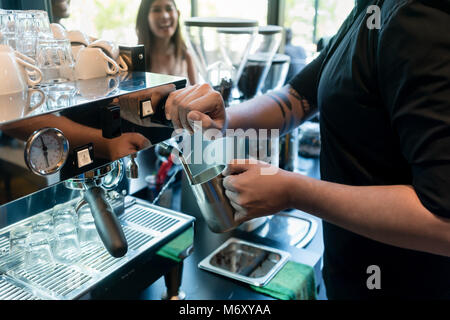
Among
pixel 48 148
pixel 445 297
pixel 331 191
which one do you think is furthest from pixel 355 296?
pixel 48 148

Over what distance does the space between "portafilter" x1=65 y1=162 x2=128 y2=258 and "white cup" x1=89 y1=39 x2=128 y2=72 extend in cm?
25

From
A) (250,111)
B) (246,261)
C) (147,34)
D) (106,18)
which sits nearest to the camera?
(250,111)

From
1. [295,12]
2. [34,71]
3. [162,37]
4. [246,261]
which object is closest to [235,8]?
[295,12]

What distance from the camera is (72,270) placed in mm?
847

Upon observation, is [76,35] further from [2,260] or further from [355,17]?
[355,17]

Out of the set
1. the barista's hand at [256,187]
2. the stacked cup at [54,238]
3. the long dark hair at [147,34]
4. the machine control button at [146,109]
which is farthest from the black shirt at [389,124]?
the long dark hair at [147,34]

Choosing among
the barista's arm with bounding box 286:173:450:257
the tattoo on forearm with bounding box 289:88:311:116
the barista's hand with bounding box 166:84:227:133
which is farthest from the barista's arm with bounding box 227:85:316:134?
the barista's arm with bounding box 286:173:450:257

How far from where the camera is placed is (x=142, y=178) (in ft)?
5.16

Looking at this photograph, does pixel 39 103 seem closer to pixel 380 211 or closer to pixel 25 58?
pixel 25 58

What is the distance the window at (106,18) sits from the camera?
147cm

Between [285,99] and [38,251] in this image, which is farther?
[285,99]

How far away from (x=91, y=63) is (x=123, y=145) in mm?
212

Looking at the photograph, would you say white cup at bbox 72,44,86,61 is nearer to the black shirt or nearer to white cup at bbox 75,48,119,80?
white cup at bbox 75,48,119,80
